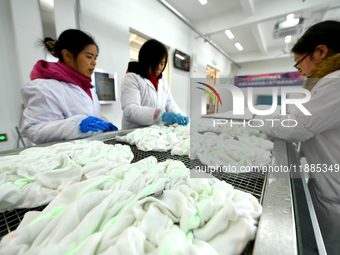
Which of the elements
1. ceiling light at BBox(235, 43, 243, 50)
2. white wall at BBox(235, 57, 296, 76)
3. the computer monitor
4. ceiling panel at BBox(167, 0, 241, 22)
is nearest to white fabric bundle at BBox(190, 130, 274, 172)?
the computer monitor

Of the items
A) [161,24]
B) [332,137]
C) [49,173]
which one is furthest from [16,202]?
[161,24]

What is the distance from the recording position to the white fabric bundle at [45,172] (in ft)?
1.48

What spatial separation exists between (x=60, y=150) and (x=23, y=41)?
186 cm

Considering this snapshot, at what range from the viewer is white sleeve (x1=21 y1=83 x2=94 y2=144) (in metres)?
1.04

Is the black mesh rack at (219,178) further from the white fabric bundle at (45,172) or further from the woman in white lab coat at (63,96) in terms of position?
the woman in white lab coat at (63,96)

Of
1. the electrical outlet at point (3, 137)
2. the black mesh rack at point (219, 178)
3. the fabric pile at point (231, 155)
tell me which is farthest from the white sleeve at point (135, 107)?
the electrical outlet at point (3, 137)

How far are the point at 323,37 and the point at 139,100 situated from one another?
5.20 feet

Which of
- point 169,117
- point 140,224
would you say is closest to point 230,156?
point 140,224

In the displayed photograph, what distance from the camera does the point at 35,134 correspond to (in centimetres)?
105

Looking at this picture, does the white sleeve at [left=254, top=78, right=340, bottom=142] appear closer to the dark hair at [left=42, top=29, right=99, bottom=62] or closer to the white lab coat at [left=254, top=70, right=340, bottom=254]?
the white lab coat at [left=254, top=70, right=340, bottom=254]

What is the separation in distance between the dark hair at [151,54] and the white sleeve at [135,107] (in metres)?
0.20

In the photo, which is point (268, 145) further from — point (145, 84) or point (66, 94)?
point (66, 94)

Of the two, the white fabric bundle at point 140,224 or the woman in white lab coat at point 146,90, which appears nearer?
Result: the white fabric bundle at point 140,224

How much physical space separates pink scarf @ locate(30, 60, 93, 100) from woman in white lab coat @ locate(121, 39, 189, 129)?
1.60 ft
